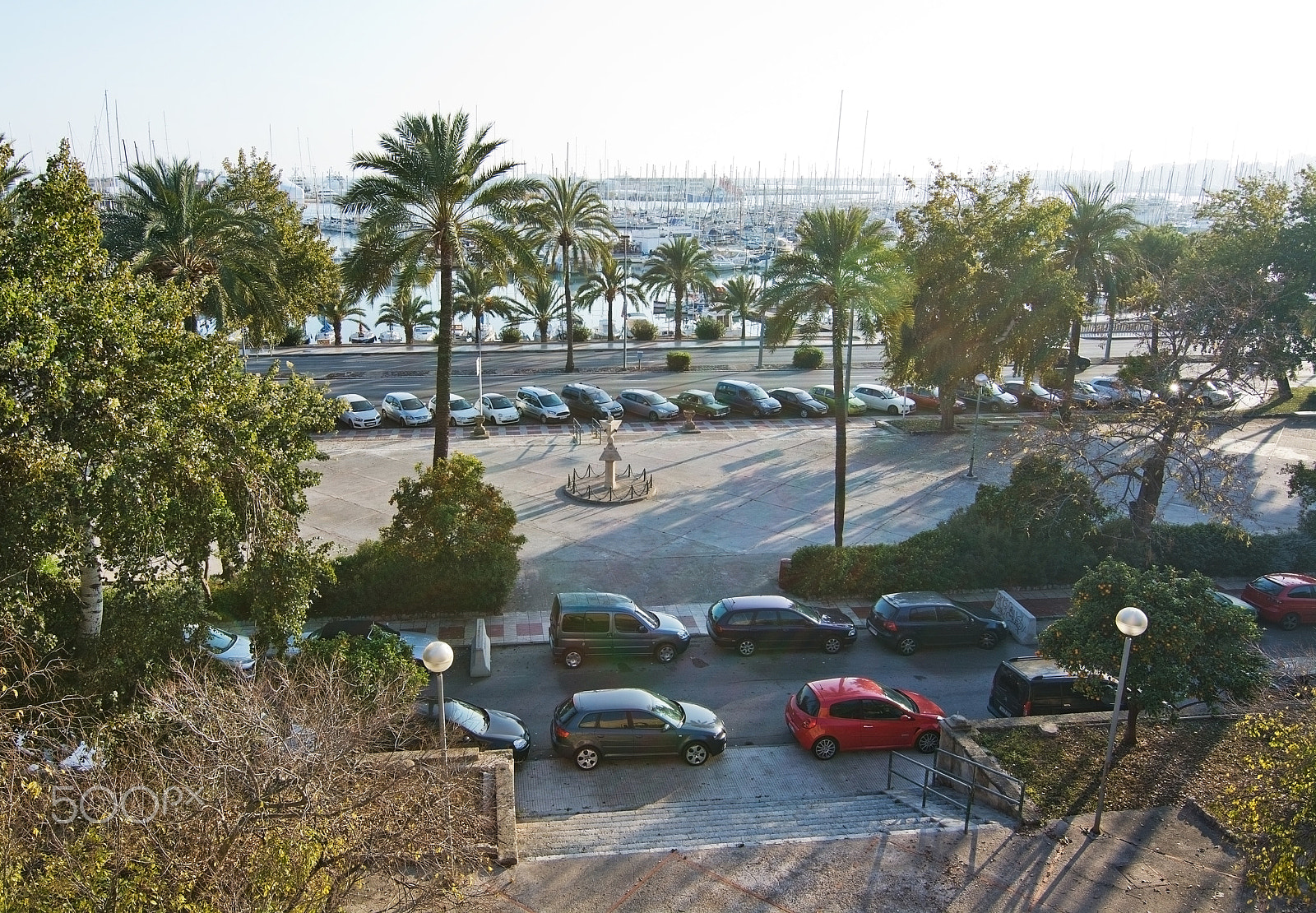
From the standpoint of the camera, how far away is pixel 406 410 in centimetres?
3519

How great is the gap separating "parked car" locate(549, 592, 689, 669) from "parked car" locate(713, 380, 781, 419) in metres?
20.6

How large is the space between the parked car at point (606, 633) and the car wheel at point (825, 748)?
3.72 metres

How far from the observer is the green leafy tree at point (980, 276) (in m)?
32.1

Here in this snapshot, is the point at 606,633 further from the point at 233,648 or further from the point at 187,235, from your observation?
the point at 187,235

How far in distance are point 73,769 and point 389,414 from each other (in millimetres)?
26838

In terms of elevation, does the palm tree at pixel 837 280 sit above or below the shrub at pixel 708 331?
above

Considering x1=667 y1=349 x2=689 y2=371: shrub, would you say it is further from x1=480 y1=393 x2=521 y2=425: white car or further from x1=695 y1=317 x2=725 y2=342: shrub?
x1=480 y1=393 x2=521 y2=425: white car

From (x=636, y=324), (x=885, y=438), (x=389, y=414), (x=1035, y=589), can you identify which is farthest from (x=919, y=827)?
(x=636, y=324)

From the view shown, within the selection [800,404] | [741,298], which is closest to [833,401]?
[800,404]

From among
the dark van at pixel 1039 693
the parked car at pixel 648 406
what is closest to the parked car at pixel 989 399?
the parked car at pixel 648 406

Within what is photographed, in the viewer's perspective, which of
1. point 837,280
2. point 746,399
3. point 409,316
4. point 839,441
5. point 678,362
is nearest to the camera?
point 837,280

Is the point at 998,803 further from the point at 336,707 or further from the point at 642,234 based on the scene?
the point at 642,234

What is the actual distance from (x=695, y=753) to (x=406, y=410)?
23138mm

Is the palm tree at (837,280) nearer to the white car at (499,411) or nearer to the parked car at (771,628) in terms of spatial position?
the parked car at (771,628)
